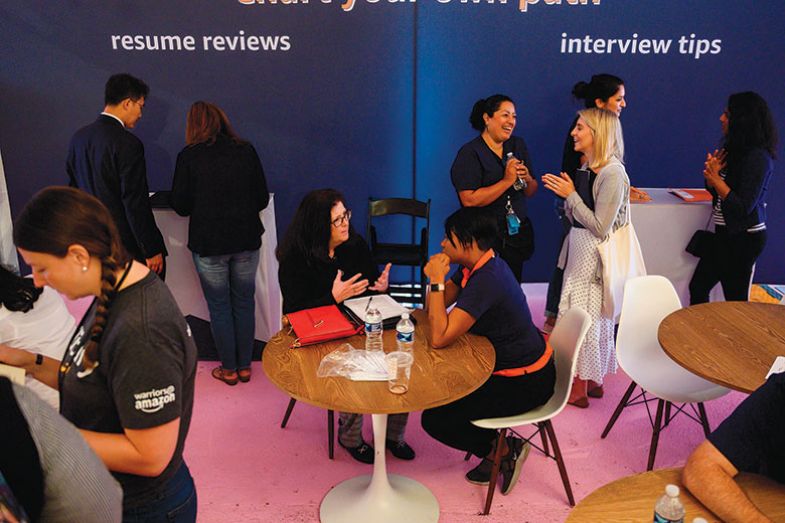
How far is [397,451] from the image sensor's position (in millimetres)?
3205

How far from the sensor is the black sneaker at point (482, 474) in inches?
118

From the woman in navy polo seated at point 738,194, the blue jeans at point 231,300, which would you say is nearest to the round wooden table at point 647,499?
the woman in navy polo seated at point 738,194

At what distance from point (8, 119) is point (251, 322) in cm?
257

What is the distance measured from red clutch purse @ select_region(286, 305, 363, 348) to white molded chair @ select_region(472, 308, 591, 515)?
65 centimetres

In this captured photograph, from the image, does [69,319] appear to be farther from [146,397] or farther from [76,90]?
[76,90]

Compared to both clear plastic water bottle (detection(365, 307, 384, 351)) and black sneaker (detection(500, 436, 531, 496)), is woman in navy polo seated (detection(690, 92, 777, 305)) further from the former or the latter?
clear plastic water bottle (detection(365, 307, 384, 351))

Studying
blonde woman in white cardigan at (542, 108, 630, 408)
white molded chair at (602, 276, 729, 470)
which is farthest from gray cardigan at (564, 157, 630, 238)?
white molded chair at (602, 276, 729, 470)

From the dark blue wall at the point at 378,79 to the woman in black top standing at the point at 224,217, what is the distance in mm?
1231

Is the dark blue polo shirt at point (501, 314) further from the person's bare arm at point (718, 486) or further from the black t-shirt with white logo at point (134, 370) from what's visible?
the black t-shirt with white logo at point (134, 370)

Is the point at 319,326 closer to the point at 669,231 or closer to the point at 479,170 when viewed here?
the point at 479,170

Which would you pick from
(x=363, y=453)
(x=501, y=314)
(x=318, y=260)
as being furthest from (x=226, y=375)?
(x=501, y=314)

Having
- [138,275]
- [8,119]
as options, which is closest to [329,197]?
[138,275]

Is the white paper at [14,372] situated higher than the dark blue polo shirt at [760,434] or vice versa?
the white paper at [14,372]

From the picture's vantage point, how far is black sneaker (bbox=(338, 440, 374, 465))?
3184mm
